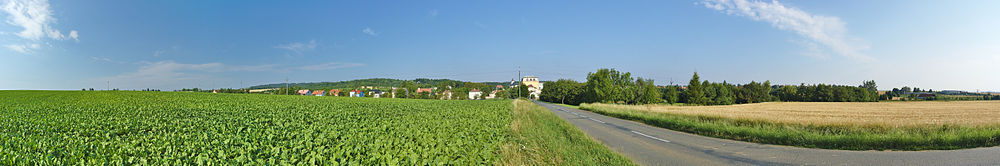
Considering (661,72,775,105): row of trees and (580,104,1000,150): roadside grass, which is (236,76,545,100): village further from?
(580,104,1000,150): roadside grass

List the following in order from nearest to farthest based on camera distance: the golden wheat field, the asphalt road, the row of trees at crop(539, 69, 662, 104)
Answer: the asphalt road → the golden wheat field → the row of trees at crop(539, 69, 662, 104)

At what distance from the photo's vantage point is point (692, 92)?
57938 mm

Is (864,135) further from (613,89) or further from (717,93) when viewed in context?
(717,93)

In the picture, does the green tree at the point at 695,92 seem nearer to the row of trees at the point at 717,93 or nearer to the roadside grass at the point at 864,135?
the row of trees at the point at 717,93

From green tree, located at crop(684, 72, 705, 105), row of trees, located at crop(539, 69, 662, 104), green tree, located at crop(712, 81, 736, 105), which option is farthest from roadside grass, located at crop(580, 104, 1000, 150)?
green tree, located at crop(712, 81, 736, 105)

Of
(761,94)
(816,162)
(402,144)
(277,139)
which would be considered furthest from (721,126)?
(761,94)

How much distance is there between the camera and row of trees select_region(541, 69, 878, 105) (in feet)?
164

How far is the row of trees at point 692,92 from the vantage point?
50125 millimetres

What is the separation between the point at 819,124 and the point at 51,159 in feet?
60.4

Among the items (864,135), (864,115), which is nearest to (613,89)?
(864,115)

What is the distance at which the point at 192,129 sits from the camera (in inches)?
Result: 303

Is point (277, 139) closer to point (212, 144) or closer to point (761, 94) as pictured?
point (212, 144)

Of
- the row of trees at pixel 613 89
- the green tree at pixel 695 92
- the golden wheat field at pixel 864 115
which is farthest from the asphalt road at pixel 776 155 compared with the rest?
the green tree at pixel 695 92

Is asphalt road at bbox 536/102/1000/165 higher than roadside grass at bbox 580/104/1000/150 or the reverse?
the reverse
